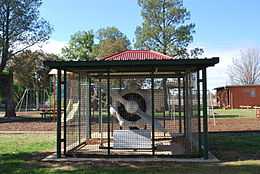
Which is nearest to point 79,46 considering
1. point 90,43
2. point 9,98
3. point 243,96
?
point 90,43

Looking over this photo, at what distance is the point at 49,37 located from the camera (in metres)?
37.8

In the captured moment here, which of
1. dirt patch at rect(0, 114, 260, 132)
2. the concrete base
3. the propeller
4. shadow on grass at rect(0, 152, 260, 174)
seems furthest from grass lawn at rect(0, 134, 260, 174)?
dirt patch at rect(0, 114, 260, 132)

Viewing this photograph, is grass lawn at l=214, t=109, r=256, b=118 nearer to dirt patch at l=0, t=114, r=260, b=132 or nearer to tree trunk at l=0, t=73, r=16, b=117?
dirt patch at l=0, t=114, r=260, b=132

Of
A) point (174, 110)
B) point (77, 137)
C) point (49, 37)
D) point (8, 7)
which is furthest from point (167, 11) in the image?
point (77, 137)

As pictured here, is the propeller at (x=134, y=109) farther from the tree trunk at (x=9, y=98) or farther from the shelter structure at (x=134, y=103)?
the tree trunk at (x=9, y=98)

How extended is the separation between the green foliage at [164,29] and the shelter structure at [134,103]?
30574mm

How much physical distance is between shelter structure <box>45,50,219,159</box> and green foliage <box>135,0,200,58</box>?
3057 centimetres

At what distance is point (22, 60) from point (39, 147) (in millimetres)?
23227

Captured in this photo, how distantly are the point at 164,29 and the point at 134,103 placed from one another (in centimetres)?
3475

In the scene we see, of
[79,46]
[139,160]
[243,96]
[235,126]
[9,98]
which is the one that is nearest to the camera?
[139,160]

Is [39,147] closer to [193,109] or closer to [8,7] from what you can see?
[193,109]

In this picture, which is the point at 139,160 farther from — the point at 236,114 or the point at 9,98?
the point at 9,98

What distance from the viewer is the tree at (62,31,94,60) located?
78.1 meters

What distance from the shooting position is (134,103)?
1396cm
